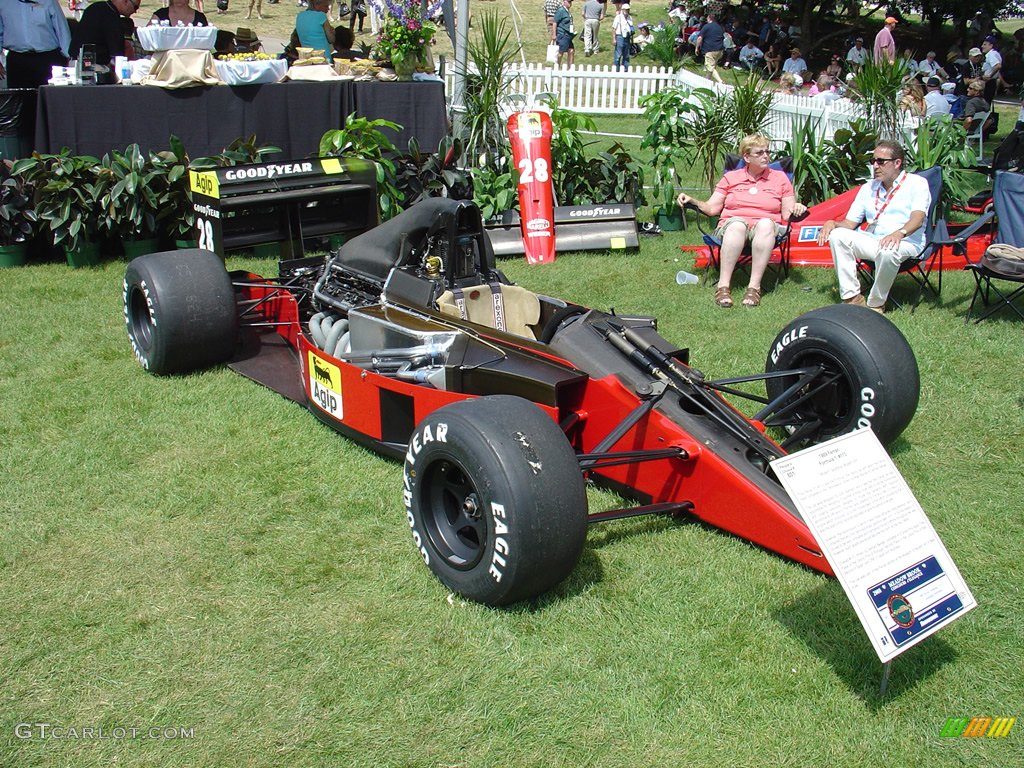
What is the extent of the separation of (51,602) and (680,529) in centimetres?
271

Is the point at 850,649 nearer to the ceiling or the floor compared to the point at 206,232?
nearer to the floor

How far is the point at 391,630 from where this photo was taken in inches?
142

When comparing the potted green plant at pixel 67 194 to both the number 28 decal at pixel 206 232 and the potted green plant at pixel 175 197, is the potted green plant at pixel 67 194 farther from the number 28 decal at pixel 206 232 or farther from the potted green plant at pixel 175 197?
the number 28 decal at pixel 206 232

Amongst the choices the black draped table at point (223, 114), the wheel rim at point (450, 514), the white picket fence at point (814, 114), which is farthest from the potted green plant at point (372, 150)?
the wheel rim at point (450, 514)

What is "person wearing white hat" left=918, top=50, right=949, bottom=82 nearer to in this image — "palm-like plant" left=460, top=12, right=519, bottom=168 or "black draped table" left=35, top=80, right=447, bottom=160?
"palm-like plant" left=460, top=12, right=519, bottom=168

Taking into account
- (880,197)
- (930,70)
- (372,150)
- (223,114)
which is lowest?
(880,197)

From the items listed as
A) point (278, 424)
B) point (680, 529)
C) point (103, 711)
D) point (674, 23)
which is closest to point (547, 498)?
point (680, 529)

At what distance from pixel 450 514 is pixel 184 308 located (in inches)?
113

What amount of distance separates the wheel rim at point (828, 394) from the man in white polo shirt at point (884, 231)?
2872mm

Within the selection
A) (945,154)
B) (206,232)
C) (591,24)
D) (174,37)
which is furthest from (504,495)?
(591,24)

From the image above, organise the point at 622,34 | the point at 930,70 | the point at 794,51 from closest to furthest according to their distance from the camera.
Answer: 1. the point at 930,70
2. the point at 794,51
3. the point at 622,34

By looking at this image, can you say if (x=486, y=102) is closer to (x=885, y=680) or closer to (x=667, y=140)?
(x=667, y=140)

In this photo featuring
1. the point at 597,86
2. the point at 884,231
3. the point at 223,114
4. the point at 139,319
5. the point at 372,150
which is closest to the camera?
the point at 139,319

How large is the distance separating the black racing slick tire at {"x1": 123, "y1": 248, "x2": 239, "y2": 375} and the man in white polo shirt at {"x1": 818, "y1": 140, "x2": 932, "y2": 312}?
4766mm
